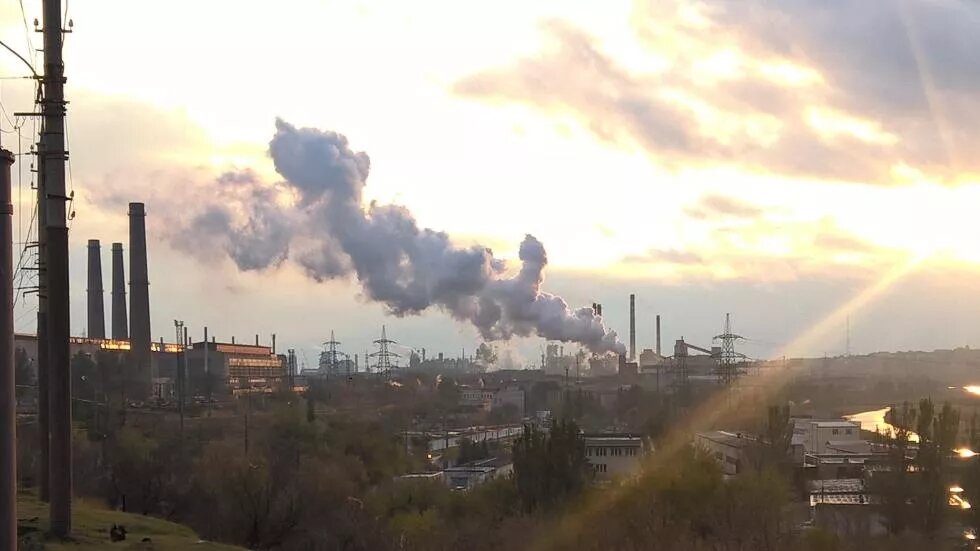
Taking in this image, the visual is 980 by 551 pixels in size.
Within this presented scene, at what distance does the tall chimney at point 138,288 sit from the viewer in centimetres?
5750

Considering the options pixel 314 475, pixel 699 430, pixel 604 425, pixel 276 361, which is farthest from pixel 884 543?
pixel 276 361

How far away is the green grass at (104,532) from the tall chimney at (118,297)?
164ft

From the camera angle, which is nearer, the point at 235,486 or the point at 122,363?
the point at 235,486

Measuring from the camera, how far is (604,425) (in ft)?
187

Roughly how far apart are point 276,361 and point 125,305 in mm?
20245

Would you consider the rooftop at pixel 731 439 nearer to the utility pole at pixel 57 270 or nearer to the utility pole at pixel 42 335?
the utility pole at pixel 42 335

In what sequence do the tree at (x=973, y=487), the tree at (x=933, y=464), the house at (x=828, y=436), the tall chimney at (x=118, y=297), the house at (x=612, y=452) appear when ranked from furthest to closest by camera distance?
the tall chimney at (x=118, y=297) < the house at (x=828, y=436) < the house at (x=612, y=452) < the tree at (x=933, y=464) < the tree at (x=973, y=487)

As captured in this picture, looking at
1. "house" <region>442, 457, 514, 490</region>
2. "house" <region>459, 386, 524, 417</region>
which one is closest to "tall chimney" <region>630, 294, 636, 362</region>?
"house" <region>459, 386, 524, 417</region>

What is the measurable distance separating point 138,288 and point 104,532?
44531mm

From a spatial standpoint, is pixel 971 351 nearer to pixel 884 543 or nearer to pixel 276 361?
pixel 276 361

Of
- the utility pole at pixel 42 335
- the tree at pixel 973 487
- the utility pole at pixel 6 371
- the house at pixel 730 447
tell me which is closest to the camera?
the utility pole at pixel 6 371

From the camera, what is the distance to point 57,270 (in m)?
14.2

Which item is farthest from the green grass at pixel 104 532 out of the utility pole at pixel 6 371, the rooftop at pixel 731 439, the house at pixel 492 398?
the house at pixel 492 398

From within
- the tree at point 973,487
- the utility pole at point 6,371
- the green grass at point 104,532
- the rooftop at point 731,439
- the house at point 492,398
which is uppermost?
the utility pole at point 6,371
